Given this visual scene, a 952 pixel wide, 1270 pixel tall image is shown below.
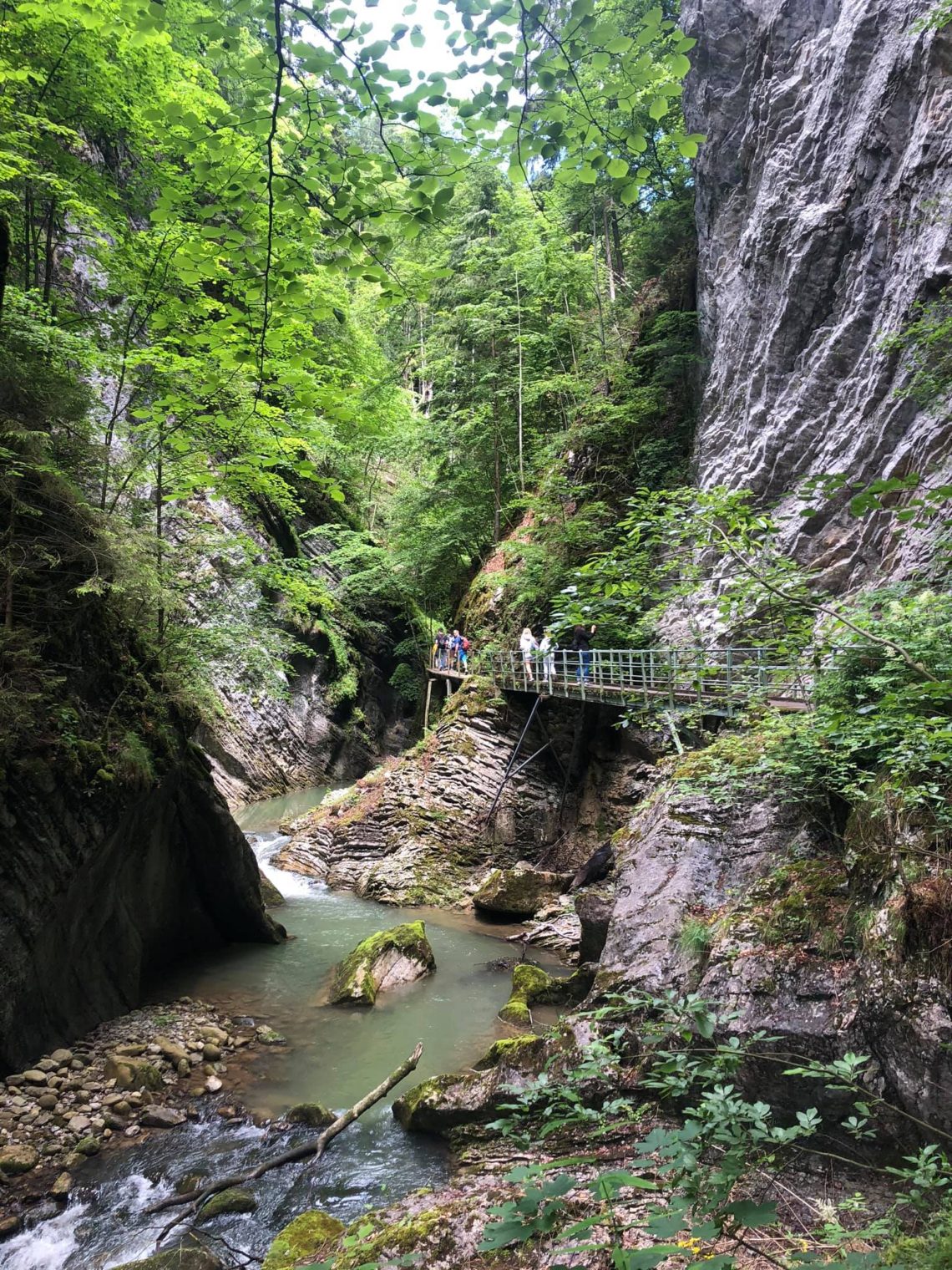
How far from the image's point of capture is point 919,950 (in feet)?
12.2

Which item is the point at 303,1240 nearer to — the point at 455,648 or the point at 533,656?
the point at 533,656

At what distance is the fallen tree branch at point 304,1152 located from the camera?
16.2 feet

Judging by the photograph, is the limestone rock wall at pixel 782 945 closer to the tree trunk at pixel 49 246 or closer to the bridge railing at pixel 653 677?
the bridge railing at pixel 653 677

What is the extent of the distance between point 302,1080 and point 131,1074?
1.61 meters

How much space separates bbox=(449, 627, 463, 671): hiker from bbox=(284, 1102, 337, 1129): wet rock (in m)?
14.9

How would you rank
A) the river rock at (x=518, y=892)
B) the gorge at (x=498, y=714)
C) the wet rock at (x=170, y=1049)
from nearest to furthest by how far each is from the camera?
the gorge at (x=498, y=714) < the wet rock at (x=170, y=1049) < the river rock at (x=518, y=892)

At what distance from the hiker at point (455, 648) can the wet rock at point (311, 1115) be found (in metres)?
14.9

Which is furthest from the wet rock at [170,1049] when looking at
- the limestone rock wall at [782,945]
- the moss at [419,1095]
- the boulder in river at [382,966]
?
the limestone rock wall at [782,945]

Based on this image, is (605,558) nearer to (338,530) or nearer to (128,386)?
(128,386)

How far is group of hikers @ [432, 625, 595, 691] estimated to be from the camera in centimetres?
1378

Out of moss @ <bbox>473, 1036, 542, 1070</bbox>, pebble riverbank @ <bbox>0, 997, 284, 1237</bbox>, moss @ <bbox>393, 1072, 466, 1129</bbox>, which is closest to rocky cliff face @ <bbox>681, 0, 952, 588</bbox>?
moss @ <bbox>473, 1036, 542, 1070</bbox>

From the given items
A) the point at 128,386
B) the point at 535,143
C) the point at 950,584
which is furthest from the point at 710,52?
the point at 535,143

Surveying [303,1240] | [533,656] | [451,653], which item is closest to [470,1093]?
[303,1240]

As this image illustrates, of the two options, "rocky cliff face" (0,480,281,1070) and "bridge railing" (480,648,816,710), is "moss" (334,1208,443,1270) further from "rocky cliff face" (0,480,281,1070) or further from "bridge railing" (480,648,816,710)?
"bridge railing" (480,648,816,710)
